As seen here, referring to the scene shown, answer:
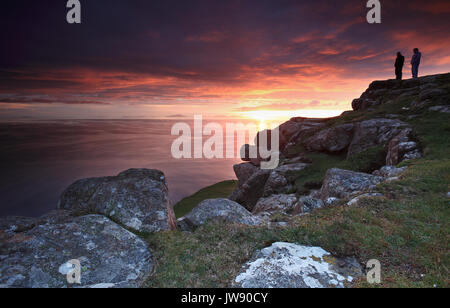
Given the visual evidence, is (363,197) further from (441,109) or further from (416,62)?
(416,62)

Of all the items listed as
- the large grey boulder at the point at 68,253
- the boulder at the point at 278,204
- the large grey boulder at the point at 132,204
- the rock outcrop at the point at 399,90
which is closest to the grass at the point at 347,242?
the large grey boulder at the point at 68,253

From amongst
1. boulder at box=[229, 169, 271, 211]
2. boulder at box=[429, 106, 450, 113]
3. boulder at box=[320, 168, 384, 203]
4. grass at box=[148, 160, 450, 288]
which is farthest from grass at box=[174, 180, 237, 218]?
grass at box=[148, 160, 450, 288]

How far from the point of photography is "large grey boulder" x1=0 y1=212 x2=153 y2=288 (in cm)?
627

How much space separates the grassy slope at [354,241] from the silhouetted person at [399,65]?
5006cm

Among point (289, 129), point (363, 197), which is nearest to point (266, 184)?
point (363, 197)

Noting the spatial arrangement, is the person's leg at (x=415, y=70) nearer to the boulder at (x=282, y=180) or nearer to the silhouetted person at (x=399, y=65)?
the silhouetted person at (x=399, y=65)

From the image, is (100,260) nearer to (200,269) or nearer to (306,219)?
(200,269)

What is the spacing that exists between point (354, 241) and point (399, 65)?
2321 inches

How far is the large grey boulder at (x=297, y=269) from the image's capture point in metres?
5.89

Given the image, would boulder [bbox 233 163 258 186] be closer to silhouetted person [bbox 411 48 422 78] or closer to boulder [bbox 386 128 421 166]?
boulder [bbox 386 128 421 166]

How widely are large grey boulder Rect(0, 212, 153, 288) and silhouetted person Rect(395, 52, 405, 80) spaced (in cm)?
6184

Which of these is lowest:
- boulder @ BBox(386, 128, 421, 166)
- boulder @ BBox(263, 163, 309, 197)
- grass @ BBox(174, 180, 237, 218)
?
grass @ BBox(174, 180, 237, 218)

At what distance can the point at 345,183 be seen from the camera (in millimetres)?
15445

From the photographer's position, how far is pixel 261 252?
7.32 meters
